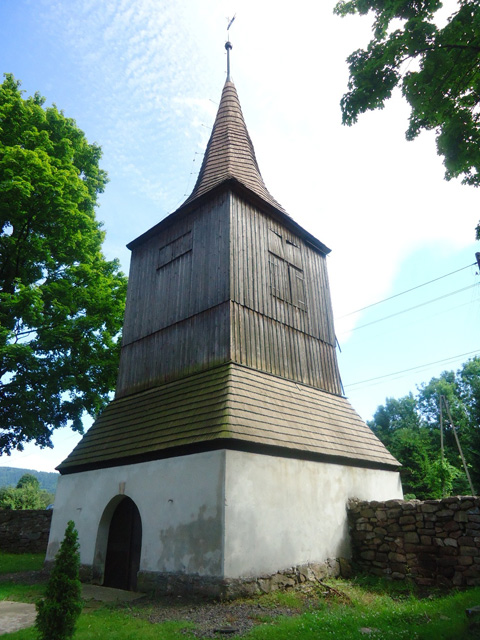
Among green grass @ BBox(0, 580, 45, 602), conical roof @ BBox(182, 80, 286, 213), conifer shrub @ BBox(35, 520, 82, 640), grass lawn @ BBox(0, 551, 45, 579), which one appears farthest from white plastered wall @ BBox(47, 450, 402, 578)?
conical roof @ BBox(182, 80, 286, 213)

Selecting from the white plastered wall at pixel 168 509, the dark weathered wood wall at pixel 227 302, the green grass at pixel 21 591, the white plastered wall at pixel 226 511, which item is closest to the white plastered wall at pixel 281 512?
the white plastered wall at pixel 226 511

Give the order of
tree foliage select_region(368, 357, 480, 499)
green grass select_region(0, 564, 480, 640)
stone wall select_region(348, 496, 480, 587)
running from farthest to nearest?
tree foliage select_region(368, 357, 480, 499), stone wall select_region(348, 496, 480, 587), green grass select_region(0, 564, 480, 640)

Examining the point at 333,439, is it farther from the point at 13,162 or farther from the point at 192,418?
the point at 13,162

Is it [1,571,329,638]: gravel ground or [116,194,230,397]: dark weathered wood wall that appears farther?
[116,194,230,397]: dark weathered wood wall

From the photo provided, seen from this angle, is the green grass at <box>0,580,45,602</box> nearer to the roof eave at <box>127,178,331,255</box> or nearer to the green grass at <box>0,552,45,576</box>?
the green grass at <box>0,552,45,576</box>

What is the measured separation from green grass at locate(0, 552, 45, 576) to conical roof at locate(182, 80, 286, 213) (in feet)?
38.4

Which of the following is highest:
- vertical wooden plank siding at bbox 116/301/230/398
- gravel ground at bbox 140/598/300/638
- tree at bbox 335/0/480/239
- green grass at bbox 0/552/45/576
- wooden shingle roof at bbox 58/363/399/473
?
tree at bbox 335/0/480/239

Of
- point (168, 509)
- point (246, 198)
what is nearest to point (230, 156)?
point (246, 198)

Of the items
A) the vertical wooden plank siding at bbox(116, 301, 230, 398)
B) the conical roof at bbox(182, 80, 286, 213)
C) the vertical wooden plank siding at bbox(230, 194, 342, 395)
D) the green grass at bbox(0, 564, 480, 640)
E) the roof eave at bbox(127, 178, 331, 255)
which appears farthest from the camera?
the conical roof at bbox(182, 80, 286, 213)

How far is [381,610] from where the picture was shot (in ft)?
21.1

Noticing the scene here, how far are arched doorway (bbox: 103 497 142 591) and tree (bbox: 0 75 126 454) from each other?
6469 mm

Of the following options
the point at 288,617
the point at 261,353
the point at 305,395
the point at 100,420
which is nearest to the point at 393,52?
the point at 261,353

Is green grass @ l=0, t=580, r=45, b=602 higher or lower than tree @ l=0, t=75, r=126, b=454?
lower

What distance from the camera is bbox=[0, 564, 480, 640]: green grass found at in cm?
525
